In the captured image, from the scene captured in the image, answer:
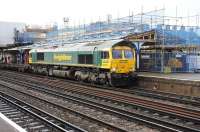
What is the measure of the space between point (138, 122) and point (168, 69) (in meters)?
18.4

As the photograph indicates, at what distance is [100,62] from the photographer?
24.6 m

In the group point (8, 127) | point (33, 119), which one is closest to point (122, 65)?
point (33, 119)

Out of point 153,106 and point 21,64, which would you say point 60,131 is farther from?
point 21,64

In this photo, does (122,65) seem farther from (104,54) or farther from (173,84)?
(173,84)

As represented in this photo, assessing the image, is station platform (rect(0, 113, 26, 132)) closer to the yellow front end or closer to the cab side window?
the yellow front end

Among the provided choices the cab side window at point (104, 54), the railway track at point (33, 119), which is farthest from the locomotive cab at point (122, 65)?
the railway track at point (33, 119)

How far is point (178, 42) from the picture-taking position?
3247 cm

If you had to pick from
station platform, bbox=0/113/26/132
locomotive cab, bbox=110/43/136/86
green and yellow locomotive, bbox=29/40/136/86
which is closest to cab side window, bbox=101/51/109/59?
green and yellow locomotive, bbox=29/40/136/86

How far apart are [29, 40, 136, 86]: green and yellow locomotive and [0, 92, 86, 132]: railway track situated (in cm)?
788

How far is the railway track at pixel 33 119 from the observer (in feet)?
38.8

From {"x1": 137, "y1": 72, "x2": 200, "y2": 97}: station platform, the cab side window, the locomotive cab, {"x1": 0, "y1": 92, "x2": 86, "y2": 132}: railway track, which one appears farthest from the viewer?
the cab side window

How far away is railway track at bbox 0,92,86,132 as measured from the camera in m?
11.8

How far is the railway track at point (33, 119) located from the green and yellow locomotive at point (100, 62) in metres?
7.88

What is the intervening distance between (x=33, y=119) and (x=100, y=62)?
1156 cm
